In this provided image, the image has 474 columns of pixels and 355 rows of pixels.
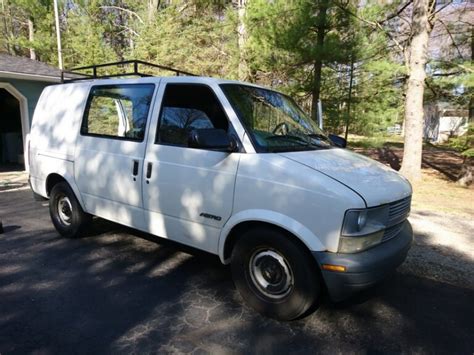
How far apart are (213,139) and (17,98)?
1086 cm

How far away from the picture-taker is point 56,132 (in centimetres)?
503

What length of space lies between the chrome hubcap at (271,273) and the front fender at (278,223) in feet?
1.01

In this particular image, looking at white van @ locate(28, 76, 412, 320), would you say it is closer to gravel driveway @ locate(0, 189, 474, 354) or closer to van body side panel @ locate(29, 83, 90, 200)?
van body side panel @ locate(29, 83, 90, 200)

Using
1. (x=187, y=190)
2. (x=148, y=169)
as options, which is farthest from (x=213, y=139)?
(x=148, y=169)

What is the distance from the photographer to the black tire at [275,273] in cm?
297

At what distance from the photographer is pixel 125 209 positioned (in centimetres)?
423

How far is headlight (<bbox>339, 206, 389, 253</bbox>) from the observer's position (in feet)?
9.04

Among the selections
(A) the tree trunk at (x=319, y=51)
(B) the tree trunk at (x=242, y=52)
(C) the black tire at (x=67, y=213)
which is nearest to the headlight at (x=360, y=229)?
(C) the black tire at (x=67, y=213)

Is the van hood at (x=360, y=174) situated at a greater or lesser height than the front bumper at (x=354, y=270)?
greater

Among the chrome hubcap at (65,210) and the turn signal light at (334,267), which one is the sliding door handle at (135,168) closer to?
the chrome hubcap at (65,210)

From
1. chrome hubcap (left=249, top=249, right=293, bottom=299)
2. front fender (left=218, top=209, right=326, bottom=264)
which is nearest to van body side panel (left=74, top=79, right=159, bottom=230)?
front fender (left=218, top=209, right=326, bottom=264)

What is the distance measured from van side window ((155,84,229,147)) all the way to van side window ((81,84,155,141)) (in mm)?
274

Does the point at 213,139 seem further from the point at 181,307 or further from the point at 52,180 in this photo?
the point at 52,180

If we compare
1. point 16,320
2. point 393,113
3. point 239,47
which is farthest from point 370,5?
point 16,320
